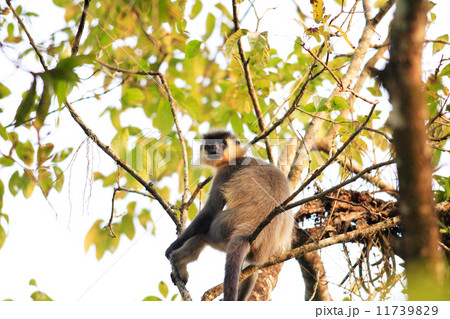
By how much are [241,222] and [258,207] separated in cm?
20

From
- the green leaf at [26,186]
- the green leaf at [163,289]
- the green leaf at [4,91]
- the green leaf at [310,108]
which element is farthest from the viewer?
the green leaf at [26,186]

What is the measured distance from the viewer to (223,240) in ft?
12.3

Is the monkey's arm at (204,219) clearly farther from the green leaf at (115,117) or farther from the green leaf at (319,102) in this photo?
the green leaf at (115,117)

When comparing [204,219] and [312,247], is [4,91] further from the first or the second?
[312,247]

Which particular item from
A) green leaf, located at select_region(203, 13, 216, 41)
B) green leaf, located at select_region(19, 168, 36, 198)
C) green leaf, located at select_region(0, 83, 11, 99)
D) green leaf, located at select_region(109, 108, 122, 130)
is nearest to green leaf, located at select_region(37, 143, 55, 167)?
green leaf, located at select_region(0, 83, 11, 99)

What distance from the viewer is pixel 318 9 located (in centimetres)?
285

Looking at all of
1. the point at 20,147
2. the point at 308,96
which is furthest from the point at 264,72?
the point at 20,147

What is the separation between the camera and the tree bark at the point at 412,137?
28.5 inches

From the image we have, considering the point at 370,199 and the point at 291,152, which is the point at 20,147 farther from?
the point at 370,199

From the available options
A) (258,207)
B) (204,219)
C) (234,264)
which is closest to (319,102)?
(258,207)

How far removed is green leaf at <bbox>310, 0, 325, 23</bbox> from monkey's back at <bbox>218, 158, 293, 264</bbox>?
5.18ft

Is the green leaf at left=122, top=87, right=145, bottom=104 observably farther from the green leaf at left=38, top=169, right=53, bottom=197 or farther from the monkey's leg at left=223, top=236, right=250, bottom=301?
the monkey's leg at left=223, top=236, right=250, bottom=301

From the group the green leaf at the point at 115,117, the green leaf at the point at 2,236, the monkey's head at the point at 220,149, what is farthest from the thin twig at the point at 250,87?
the green leaf at the point at 2,236

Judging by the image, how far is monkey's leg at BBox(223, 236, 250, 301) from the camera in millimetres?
3012
